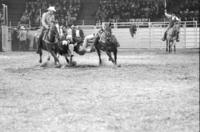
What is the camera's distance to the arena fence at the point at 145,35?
32469mm

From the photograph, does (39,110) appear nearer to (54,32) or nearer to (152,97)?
(152,97)

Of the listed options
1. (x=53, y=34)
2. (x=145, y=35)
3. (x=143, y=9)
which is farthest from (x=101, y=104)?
(x=143, y=9)

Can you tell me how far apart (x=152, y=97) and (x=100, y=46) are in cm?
907

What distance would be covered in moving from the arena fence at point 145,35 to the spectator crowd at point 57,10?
3163mm

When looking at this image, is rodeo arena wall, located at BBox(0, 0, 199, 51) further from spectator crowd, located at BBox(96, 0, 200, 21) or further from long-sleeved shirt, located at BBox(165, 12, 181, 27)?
long-sleeved shirt, located at BBox(165, 12, 181, 27)

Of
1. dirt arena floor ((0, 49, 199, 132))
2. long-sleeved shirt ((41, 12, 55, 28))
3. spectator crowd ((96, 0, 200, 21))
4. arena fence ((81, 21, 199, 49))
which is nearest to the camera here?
dirt arena floor ((0, 49, 199, 132))

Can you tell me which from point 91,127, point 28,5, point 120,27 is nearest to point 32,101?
point 91,127

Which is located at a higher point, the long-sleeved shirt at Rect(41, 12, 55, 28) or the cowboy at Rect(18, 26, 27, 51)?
the long-sleeved shirt at Rect(41, 12, 55, 28)

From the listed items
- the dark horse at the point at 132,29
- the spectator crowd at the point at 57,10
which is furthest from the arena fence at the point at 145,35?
the spectator crowd at the point at 57,10

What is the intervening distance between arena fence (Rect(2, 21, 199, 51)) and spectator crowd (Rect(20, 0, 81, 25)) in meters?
3.16

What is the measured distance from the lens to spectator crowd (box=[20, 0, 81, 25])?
3819 cm

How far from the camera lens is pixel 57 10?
39.2 metres

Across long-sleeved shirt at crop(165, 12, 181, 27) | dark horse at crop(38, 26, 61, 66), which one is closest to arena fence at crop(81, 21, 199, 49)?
long-sleeved shirt at crop(165, 12, 181, 27)

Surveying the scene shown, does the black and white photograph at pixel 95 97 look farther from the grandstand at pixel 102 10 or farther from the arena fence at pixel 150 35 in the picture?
the grandstand at pixel 102 10
